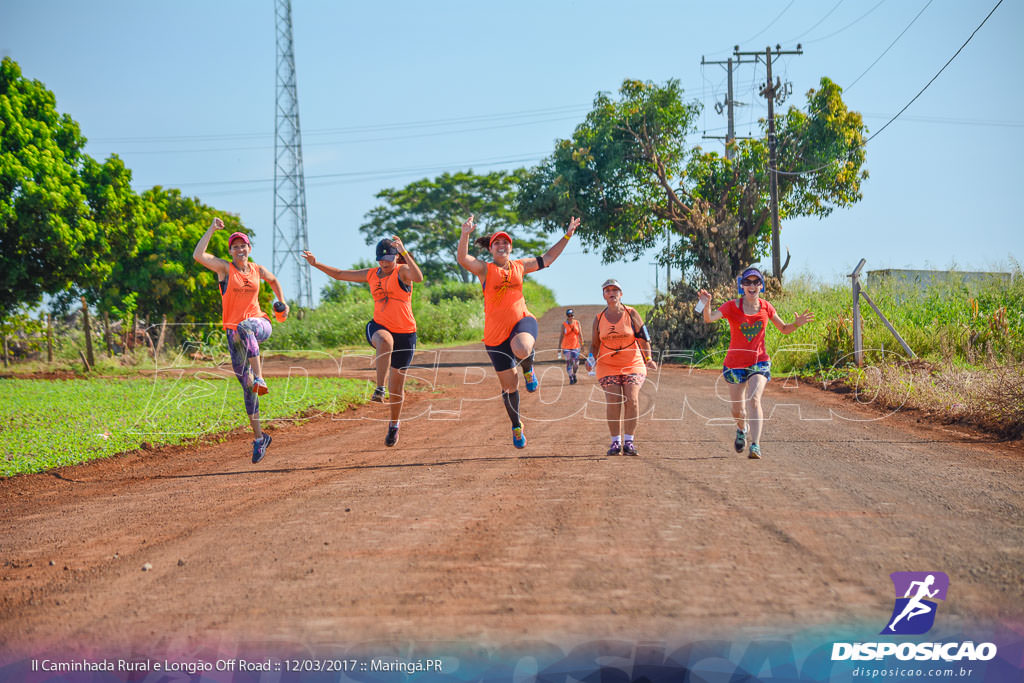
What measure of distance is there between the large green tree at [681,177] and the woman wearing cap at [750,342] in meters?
25.0

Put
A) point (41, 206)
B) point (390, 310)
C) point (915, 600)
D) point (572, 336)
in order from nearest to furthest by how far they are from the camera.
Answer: point (915, 600)
point (390, 310)
point (572, 336)
point (41, 206)

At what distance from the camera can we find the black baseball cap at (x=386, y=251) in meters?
9.07

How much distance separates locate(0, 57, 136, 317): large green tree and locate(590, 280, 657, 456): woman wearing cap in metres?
20.2

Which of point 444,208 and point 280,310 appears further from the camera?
point 444,208

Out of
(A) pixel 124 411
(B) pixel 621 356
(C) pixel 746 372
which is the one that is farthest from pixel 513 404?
(A) pixel 124 411

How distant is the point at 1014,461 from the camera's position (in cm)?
883

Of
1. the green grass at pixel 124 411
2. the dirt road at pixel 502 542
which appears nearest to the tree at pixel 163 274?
the green grass at pixel 124 411

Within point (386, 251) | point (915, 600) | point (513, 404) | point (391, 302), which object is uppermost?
point (386, 251)

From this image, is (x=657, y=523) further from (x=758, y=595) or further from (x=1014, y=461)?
(x=1014, y=461)

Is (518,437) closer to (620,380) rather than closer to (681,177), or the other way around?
(620,380)

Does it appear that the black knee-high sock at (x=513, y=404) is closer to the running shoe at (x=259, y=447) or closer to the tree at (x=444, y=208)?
the running shoe at (x=259, y=447)

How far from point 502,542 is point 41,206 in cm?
2270

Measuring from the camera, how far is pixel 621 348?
8953 mm

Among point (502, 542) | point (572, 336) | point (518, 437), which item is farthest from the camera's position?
point (572, 336)
